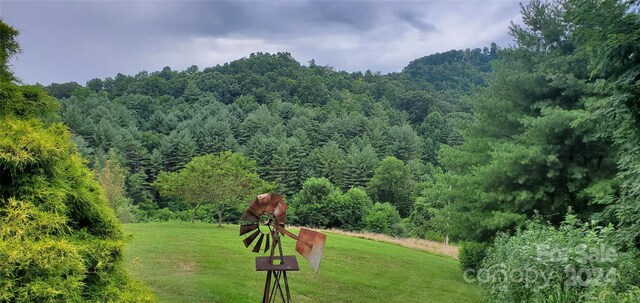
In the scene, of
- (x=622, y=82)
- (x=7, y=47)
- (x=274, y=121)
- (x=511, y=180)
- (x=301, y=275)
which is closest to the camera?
(x=7, y=47)

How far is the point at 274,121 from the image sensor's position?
61.0m

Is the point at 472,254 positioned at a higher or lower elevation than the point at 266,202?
lower

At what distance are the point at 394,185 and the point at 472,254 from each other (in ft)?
112

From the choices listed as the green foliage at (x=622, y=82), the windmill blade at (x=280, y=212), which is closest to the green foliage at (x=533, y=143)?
the green foliage at (x=622, y=82)

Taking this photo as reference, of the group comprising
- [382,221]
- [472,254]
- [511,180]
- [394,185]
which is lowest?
[382,221]

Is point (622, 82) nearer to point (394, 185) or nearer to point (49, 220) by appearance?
point (49, 220)

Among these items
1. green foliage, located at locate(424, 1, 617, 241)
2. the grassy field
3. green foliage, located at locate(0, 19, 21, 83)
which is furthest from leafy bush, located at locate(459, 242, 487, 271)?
green foliage, located at locate(0, 19, 21, 83)

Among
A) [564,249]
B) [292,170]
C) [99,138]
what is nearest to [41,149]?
[564,249]

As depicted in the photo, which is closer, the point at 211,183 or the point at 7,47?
the point at 7,47

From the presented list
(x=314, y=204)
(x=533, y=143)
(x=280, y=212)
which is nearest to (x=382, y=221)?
(x=314, y=204)

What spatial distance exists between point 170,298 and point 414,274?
791 cm

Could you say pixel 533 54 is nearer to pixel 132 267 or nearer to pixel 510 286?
pixel 510 286

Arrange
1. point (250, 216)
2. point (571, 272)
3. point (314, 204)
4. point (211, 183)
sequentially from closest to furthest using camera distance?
point (571, 272) → point (250, 216) → point (211, 183) → point (314, 204)

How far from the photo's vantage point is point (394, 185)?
46531mm
